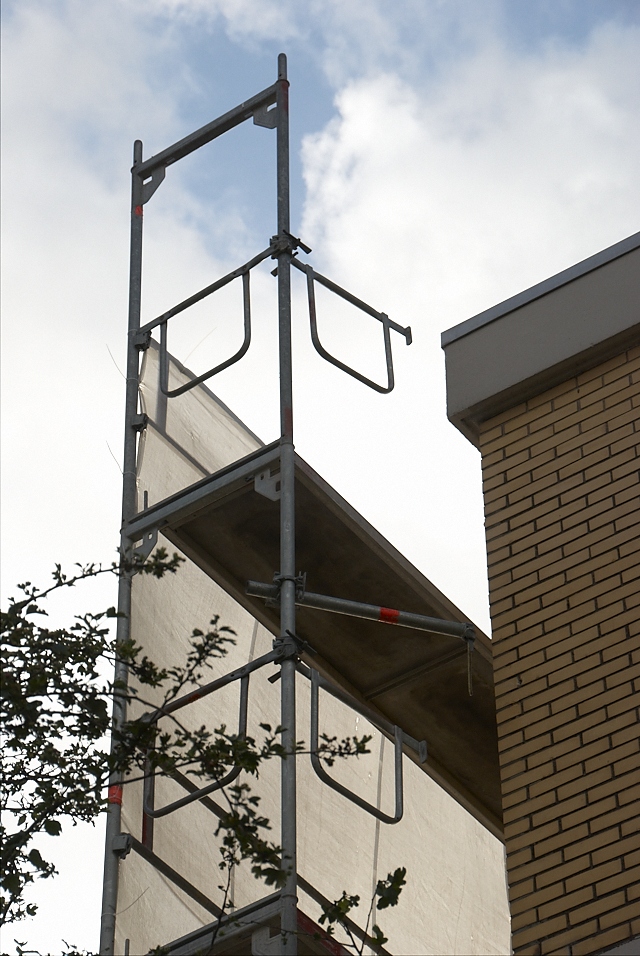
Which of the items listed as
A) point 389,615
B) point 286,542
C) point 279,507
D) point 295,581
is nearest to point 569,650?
point 389,615

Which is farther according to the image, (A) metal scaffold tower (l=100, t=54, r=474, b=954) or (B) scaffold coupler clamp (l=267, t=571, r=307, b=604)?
(B) scaffold coupler clamp (l=267, t=571, r=307, b=604)

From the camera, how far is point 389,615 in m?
8.34

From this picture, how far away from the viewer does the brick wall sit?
23.2 ft

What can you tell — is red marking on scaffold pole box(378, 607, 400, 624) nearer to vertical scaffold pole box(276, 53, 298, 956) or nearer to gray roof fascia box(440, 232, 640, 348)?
vertical scaffold pole box(276, 53, 298, 956)

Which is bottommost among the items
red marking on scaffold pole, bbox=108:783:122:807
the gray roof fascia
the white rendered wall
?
red marking on scaffold pole, bbox=108:783:122:807

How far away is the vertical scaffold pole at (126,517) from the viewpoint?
24.3ft

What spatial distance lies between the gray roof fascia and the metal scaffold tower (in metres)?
0.49

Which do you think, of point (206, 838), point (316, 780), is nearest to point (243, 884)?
point (206, 838)

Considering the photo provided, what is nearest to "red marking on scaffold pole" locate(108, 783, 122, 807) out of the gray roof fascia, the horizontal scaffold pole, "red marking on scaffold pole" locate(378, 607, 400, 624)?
the horizontal scaffold pole

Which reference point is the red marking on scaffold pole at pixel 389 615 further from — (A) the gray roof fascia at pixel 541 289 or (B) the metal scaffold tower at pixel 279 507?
(A) the gray roof fascia at pixel 541 289

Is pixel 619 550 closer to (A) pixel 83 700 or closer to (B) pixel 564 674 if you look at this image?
(B) pixel 564 674

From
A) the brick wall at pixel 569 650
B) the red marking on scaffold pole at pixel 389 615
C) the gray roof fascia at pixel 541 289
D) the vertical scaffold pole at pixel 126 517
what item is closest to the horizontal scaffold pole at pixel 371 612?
the red marking on scaffold pole at pixel 389 615

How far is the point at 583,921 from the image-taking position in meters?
6.96

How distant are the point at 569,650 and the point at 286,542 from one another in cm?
152
